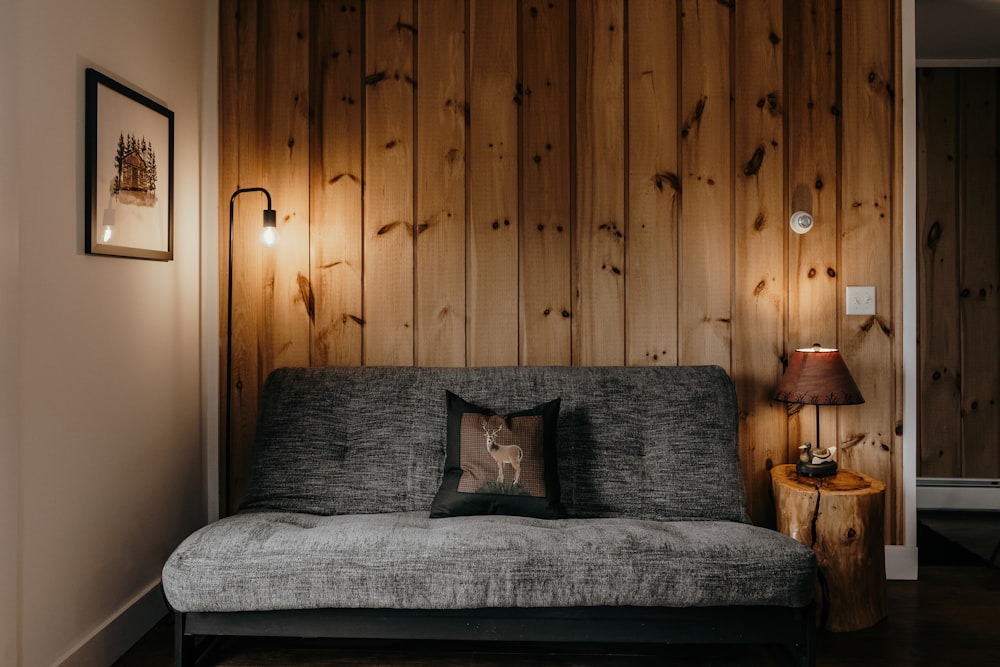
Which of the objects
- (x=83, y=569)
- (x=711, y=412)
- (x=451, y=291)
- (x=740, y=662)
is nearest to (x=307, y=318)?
(x=451, y=291)

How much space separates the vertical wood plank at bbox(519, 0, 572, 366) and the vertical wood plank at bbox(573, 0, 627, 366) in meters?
0.06

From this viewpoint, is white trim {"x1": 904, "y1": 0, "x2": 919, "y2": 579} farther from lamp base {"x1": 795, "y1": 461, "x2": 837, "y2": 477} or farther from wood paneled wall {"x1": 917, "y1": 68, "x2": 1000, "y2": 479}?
wood paneled wall {"x1": 917, "y1": 68, "x2": 1000, "y2": 479}

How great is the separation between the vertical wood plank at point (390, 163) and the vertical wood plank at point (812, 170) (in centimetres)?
159

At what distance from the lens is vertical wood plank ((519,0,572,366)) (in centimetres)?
304

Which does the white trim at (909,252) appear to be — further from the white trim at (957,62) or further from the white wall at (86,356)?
the white wall at (86,356)

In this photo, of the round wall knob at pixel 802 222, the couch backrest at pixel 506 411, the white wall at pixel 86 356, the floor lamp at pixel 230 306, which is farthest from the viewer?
the round wall knob at pixel 802 222

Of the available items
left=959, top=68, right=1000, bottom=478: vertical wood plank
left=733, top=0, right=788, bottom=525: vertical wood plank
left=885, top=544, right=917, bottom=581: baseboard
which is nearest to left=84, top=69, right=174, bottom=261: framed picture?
left=733, top=0, right=788, bottom=525: vertical wood plank

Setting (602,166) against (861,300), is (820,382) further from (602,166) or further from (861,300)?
(602,166)

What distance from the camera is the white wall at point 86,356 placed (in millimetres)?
1969

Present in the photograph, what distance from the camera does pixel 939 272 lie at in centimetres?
418

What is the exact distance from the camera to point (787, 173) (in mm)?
3037

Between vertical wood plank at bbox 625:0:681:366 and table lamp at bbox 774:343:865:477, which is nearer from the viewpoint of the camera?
table lamp at bbox 774:343:865:477

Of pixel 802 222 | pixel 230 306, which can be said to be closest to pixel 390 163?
pixel 230 306

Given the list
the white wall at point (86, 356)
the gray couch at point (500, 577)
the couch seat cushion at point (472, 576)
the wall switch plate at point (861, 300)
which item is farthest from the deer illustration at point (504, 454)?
the wall switch plate at point (861, 300)
